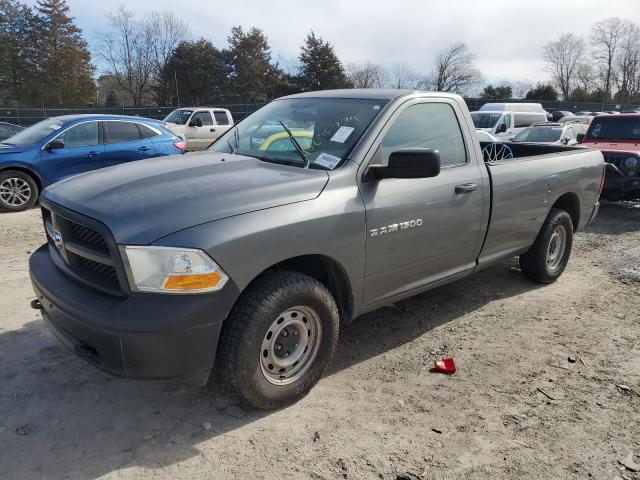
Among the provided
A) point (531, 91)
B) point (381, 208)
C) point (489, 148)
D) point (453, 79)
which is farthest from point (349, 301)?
point (453, 79)

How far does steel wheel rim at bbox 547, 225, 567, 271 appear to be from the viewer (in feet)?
17.9

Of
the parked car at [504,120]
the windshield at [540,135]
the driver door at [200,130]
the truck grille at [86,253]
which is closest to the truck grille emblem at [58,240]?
the truck grille at [86,253]

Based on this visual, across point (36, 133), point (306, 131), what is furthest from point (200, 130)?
point (306, 131)

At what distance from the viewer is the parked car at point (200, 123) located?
18.7 m

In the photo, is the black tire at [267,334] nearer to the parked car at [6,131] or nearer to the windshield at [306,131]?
the windshield at [306,131]

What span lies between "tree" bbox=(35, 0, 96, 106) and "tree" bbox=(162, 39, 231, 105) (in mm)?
8186

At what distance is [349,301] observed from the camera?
3.33 metres

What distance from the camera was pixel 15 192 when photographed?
28.3ft

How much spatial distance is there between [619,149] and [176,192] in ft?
31.3

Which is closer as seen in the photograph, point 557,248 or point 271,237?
point 271,237

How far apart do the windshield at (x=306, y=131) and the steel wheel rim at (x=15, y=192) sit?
6026mm

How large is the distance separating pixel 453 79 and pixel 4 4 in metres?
50.2

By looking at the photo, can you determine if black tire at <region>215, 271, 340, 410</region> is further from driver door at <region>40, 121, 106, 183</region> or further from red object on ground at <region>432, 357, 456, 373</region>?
driver door at <region>40, 121, 106, 183</region>

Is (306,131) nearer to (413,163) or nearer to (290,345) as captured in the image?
(413,163)
